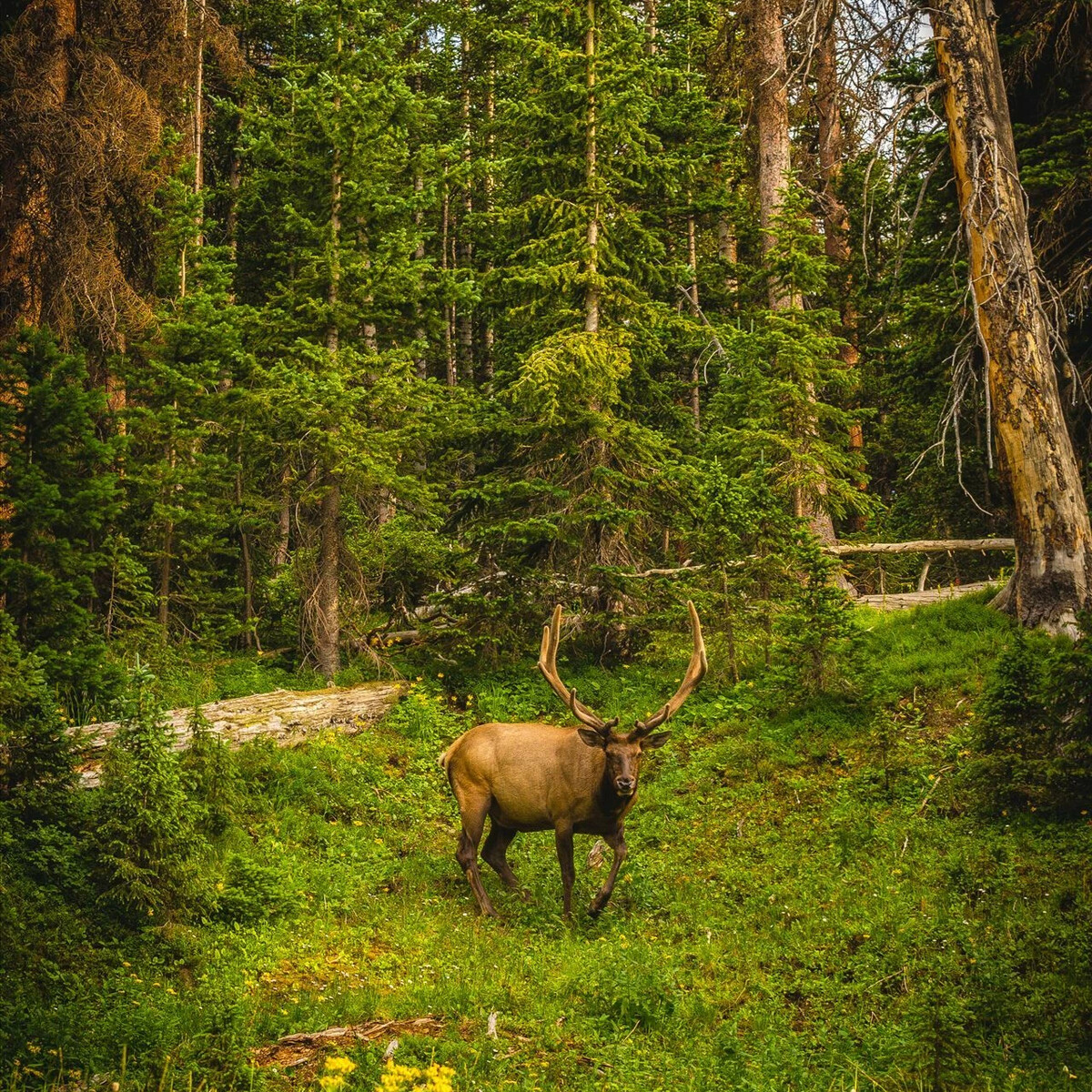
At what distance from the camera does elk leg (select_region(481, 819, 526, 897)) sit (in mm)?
10445

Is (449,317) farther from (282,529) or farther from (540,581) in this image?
(540,581)

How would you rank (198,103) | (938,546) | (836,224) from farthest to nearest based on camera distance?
(836,224) → (198,103) → (938,546)

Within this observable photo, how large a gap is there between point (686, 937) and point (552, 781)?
202 cm

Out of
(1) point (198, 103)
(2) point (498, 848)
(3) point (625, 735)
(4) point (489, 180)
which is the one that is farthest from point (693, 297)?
(2) point (498, 848)

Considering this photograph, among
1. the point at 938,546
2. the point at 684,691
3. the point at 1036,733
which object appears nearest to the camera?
the point at 1036,733

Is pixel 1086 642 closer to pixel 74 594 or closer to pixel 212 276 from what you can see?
pixel 74 594

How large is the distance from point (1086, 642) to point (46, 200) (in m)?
15.5

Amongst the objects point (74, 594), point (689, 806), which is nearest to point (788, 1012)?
point (689, 806)

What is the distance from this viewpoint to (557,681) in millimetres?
10711

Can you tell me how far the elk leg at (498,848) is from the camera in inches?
411

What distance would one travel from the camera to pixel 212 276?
15.7 metres

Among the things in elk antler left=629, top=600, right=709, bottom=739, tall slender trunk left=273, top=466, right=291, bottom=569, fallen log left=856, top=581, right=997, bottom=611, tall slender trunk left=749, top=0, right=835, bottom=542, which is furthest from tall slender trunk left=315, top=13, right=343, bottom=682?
fallen log left=856, top=581, right=997, bottom=611

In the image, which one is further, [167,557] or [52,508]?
[167,557]

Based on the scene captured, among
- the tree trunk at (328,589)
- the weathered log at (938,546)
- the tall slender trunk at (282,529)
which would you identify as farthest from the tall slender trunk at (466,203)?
the weathered log at (938,546)
